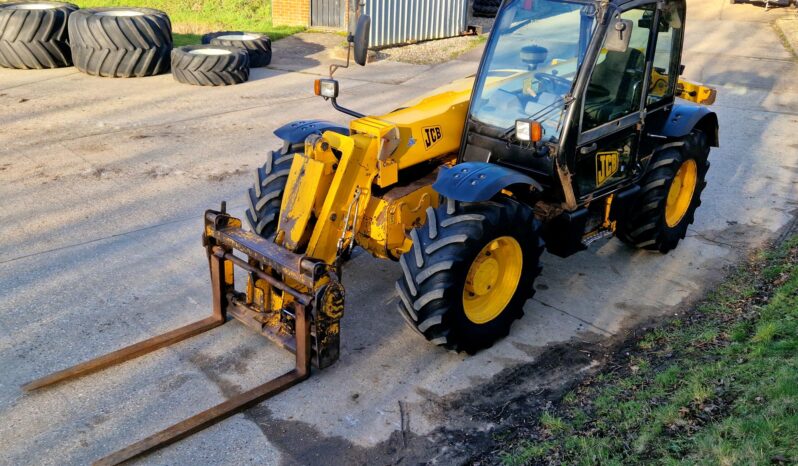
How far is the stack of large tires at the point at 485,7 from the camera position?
19922 millimetres

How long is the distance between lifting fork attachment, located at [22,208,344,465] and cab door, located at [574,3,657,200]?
225 centimetres

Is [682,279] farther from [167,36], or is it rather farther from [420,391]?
[167,36]

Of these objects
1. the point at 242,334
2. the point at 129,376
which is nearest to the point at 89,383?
the point at 129,376

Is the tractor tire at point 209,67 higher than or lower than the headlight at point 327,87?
lower

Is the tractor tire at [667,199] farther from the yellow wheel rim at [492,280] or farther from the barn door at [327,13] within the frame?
the barn door at [327,13]

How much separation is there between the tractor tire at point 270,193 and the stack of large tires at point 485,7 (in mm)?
15346

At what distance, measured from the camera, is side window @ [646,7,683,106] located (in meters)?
6.06

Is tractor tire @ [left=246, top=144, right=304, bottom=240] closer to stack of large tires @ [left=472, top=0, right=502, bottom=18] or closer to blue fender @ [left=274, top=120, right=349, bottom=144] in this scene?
blue fender @ [left=274, top=120, right=349, bottom=144]

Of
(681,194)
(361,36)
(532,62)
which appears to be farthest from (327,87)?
(681,194)

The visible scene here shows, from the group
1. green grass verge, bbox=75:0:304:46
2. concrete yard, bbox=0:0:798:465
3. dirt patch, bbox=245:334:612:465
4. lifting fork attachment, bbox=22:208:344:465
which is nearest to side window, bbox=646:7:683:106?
concrete yard, bbox=0:0:798:465

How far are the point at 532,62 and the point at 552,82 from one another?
0.70 ft

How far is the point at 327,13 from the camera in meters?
17.4

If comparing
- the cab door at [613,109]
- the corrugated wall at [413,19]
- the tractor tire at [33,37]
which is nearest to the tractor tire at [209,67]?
the tractor tire at [33,37]

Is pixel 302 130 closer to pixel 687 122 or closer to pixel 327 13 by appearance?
pixel 687 122
